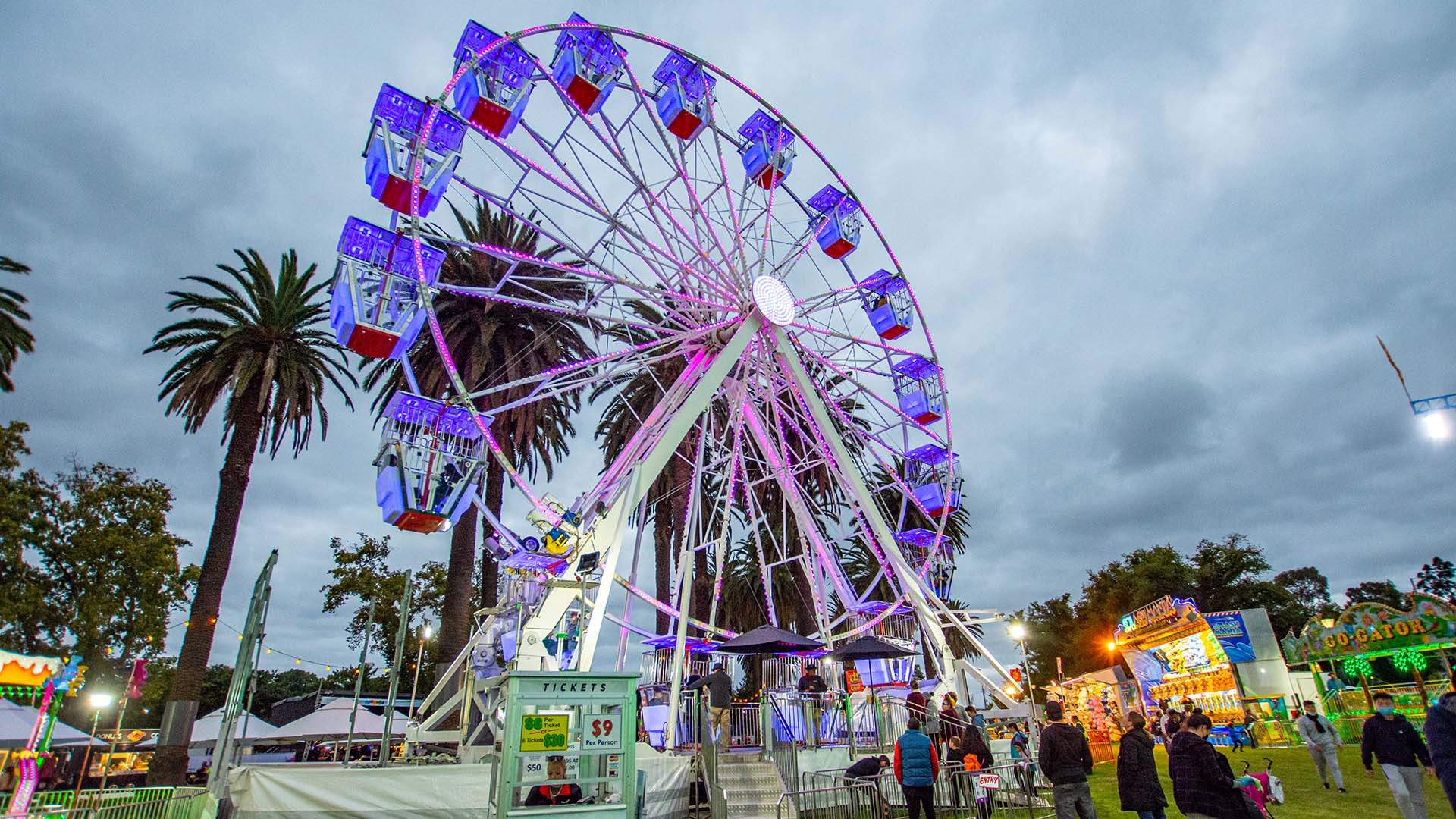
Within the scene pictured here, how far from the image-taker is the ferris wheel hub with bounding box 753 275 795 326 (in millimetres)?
19469

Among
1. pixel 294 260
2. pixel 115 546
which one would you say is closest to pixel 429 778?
pixel 294 260

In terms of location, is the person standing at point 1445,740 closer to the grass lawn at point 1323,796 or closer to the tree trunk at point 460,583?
the grass lawn at point 1323,796

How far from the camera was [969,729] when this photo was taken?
1241cm

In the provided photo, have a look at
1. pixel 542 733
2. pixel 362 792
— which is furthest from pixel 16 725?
pixel 542 733

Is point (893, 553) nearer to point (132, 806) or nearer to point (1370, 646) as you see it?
→ point (132, 806)

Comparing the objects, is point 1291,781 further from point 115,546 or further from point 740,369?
point 115,546

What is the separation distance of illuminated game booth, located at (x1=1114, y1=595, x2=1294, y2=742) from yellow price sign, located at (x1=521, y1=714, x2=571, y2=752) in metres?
27.0

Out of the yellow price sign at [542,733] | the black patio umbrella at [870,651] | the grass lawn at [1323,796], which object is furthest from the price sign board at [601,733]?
the black patio umbrella at [870,651]

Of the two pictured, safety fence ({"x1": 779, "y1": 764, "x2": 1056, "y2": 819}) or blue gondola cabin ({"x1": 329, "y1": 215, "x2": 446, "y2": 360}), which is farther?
blue gondola cabin ({"x1": 329, "y1": 215, "x2": 446, "y2": 360})

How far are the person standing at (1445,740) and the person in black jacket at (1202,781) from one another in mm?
2001

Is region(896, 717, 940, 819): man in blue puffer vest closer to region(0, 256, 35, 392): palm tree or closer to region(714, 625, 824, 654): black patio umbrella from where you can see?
region(714, 625, 824, 654): black patio umbrella

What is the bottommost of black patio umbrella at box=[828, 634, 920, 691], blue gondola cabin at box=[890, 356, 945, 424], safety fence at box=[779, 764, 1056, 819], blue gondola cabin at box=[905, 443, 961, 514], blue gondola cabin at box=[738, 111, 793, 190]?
safety fence at box=[779, 764, 1056, 819]

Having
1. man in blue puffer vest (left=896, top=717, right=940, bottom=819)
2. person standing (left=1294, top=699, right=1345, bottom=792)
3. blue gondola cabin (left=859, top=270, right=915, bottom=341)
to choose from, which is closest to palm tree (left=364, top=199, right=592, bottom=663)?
blue gondola cabin (left=859, top=270, right=915, bottom=341)

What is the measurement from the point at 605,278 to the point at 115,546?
92.8 ft
